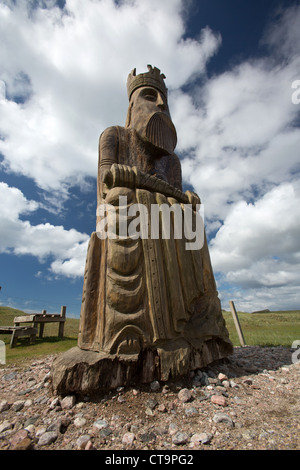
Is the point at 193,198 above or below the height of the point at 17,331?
above

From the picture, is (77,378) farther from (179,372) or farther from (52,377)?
(179,372)

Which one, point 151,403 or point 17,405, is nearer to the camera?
point 151,403

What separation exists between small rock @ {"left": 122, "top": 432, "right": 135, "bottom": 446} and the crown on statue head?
23.3 ft

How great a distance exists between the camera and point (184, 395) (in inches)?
106

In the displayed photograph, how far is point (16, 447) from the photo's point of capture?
6.40ft

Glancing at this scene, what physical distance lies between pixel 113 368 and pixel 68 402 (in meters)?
0.60

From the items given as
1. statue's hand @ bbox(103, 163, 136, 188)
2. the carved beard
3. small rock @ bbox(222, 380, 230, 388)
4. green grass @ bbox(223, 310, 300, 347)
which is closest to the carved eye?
the carved beard

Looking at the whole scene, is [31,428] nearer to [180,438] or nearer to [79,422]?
Answer: [79,422]

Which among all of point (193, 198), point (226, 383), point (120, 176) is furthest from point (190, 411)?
point (193, 198)

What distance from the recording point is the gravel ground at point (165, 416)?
1974 millimetres

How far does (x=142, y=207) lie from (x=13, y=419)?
3144 mm

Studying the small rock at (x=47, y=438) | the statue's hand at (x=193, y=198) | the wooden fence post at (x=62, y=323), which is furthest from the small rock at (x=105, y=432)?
the wooden fence post at (x=62, y=323)

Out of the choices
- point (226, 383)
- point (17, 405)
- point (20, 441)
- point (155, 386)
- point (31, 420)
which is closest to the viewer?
point (20, 441)
